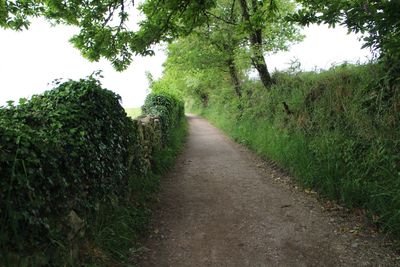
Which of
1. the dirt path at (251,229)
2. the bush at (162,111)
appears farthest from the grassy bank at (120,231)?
the bush at (162,111)

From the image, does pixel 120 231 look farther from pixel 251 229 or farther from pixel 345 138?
pixel 345 138

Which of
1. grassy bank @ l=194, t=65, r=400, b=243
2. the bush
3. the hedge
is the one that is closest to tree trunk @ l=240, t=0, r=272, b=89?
grassy bank @ l=194, t=65, r=400, b=243

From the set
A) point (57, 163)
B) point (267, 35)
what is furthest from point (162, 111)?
point (57, 163)

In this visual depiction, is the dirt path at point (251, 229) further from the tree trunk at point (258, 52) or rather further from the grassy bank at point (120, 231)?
the tree trunk at point (258, 52)

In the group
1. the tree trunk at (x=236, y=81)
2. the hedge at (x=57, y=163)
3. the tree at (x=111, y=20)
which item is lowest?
the hedge at (x=57, y=163)

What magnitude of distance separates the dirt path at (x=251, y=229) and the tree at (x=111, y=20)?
3.63 metres

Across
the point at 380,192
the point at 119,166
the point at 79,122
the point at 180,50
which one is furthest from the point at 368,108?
the point at 180,50

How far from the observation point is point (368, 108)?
21.4 feet

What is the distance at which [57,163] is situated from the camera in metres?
3.65

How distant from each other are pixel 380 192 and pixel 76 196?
14.6ft

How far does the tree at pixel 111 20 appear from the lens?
7523 mm

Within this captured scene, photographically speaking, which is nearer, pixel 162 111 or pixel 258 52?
pixel 258 52

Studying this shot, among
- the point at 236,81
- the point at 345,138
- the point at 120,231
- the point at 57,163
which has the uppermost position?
the point at 236,81

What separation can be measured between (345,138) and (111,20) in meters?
5.97
